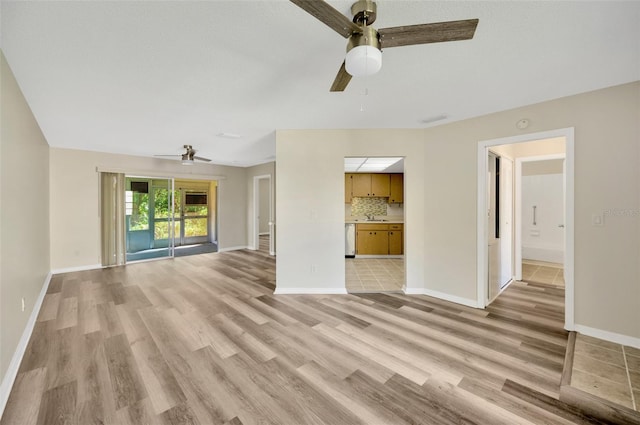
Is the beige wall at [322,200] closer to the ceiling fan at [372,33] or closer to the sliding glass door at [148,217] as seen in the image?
the ceiling fan at [372,33]

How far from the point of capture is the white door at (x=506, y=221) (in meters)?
3.75

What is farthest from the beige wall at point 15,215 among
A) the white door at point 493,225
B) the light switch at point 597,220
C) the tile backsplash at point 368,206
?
the tile backsplash at point 368,206

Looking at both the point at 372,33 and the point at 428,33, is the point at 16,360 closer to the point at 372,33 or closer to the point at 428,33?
the point at 372,33

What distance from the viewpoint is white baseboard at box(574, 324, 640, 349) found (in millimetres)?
2299

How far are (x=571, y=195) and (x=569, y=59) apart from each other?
1397 mm

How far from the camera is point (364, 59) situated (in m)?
1.29

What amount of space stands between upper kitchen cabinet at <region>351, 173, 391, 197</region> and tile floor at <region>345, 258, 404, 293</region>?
1.72 meters

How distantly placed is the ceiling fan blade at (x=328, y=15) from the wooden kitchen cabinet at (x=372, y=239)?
17.4ft

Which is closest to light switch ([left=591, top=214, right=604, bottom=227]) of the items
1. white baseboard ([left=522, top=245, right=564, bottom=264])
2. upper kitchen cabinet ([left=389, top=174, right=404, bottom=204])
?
white baseboard ([left=522, top=245, right=564, bottom=264])

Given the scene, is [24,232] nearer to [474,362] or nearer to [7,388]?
[7,388]

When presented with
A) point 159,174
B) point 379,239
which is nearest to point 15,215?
point 159,174

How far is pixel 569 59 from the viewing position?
1.94m

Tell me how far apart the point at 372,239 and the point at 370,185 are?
1.43 metres

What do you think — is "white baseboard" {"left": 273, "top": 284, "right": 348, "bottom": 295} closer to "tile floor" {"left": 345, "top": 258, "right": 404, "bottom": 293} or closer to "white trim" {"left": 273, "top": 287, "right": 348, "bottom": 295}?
"white trim" {"left": 273, "top": 287, "right": 348, "bottom": 295}
